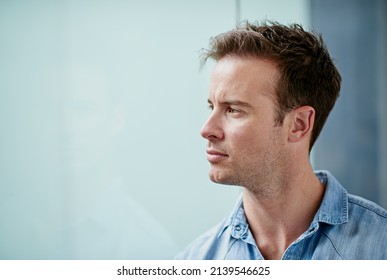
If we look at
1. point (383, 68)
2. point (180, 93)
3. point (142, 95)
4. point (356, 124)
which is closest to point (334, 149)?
point (356, 124)

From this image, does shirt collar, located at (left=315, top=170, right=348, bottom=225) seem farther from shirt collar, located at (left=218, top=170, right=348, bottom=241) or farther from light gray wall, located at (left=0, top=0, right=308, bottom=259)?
light gray wall, located at (left=0, top=0, right=308, bottom=259)

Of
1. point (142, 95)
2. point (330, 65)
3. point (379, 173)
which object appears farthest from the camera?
point (379, 173)

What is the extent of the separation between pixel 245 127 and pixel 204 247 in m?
0.40

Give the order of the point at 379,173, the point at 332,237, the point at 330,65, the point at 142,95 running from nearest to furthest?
the point at 332,237 → the point at 330,65 → the point at 142,95 → the point at 379,173

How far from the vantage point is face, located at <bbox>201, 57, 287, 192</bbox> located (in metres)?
1.16

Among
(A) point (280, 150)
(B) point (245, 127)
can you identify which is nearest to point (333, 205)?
(A) point (280, 150)

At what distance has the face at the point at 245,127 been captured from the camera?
3.79 ft

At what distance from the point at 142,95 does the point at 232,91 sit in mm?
373

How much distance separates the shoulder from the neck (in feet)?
0.46

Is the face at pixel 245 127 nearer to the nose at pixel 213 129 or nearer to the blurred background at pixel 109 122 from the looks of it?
the nose at pixel 213 129

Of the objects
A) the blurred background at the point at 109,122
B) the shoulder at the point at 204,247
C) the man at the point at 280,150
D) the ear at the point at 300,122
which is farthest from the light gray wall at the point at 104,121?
the ear at the point at 300,122

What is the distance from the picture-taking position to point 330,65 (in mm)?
1245

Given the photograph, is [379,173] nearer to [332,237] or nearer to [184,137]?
[332,237]
